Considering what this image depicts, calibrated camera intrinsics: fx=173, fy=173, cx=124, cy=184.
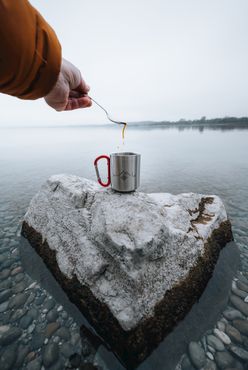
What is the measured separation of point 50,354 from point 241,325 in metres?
3.29

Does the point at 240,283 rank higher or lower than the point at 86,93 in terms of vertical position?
lower

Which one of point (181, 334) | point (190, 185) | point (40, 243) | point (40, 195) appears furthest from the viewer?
point (190, 185)

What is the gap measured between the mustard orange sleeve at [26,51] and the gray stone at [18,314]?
3.88 metres

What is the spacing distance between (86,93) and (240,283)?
506cm

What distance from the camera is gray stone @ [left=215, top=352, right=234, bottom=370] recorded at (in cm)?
260

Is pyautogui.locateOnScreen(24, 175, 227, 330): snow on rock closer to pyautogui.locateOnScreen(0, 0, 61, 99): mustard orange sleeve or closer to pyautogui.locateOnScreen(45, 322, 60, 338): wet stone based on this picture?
pyautogui.locateOnScreen(45, 322, 60, 338): wet stone

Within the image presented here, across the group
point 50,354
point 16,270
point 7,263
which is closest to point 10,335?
point 50,354

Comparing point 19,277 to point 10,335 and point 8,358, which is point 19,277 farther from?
point 8,358

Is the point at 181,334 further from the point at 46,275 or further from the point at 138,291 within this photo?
the point at 46,275

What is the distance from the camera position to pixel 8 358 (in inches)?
107

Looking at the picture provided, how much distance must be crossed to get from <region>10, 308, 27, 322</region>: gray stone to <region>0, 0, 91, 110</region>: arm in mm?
3882

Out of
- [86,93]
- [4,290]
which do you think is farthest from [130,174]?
[4,290]

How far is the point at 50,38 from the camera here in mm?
1846

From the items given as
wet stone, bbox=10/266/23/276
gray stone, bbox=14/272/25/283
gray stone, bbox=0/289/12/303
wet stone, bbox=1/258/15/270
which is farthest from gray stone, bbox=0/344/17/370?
wet stone, bbox=1/258/15/270
